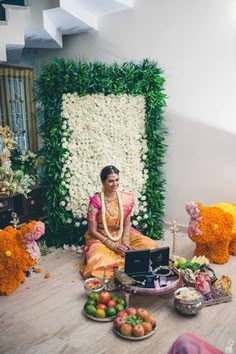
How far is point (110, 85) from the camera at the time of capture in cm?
426

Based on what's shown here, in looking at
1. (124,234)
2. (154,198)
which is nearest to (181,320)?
(124,234)

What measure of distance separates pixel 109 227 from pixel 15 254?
0.99m

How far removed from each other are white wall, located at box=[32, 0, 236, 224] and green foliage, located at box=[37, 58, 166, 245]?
0.35 metres

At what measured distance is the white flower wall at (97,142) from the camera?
4.32m

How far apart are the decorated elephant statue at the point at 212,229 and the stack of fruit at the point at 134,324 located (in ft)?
3.94

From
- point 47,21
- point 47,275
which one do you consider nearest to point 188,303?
point 47,275

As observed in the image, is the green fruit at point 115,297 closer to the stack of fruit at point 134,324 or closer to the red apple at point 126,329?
the stack of fruit at point 134,324

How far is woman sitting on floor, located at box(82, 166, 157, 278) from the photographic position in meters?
3.64

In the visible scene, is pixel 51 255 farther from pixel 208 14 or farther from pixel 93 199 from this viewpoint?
pixel 208 14

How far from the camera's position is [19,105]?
539 centimetres

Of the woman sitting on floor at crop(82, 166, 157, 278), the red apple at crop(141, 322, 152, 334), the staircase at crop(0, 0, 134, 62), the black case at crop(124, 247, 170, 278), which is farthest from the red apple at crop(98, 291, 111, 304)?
the staircase at crop(0, 0, 134, 62)

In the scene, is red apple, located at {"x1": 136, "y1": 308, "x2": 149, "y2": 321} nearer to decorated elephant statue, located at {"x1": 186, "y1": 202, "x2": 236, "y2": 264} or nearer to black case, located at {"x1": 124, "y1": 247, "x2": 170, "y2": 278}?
black case, located at {"x1": 124, "y1": 247, "x2": 170, "y2": 278}

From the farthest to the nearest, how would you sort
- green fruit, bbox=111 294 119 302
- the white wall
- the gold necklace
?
the white wall, the gold necklace, green fruit, bbox=111 294 119 302

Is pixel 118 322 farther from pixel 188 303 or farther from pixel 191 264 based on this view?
pixel 191 264
